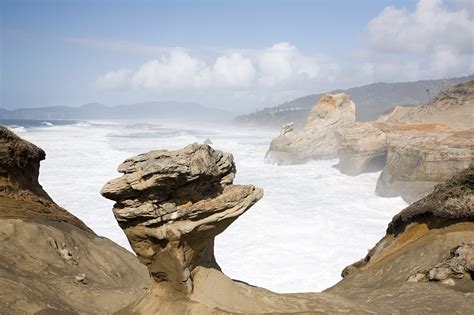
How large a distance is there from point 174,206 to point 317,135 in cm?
4437

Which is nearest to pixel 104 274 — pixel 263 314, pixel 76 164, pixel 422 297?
pixel 263 314

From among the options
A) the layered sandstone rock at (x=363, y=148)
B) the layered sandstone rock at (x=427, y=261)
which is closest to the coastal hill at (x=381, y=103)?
the layered sandstone rock at (x=363, y=148)

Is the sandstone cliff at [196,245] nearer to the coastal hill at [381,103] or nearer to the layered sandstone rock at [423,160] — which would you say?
the layered sandstone rock at [423,160]

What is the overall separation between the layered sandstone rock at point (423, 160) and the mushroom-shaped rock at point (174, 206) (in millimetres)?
19501

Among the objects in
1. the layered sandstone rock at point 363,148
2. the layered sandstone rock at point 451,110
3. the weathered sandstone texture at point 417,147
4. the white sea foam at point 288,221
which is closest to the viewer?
the white sea foam at point 288,221

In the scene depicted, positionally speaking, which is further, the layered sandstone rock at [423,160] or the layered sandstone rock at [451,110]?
the layered sandstone rock at [451,110]

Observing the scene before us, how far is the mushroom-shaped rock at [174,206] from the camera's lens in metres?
7.12

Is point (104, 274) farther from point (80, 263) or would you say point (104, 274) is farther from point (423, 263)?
point (423, 263)

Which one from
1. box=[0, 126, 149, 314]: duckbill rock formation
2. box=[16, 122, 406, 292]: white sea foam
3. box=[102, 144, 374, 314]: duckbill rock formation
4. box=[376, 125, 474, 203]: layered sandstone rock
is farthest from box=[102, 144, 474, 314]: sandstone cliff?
box=[376, 125, 474, 203]: layered sandstone rock

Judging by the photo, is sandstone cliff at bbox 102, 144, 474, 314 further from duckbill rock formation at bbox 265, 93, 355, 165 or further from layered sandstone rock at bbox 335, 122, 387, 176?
duckbill rock formation at bbox 265, 93, 355, 165

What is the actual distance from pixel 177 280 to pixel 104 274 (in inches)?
209

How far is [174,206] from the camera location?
7512 mm

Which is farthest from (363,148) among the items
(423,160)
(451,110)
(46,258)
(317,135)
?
(46,258)

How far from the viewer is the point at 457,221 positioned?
37.1ft
